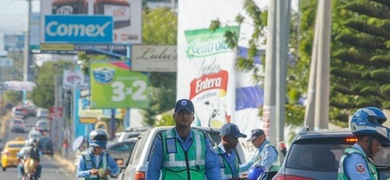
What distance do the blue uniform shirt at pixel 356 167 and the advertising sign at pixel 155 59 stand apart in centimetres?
5026

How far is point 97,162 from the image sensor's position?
1543 cm

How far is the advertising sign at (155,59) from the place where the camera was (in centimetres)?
5869

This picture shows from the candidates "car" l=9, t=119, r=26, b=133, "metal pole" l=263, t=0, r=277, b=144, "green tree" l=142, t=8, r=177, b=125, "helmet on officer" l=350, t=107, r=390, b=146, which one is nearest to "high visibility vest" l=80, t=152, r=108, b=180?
"metal pole" l=263, t=0, r=277, b=144

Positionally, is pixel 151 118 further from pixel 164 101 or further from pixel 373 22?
pixel 373 22

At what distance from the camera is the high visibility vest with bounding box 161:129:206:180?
33.6 ft

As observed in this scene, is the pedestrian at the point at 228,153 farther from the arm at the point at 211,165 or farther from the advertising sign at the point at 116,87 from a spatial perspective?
the advertising sign at the point at 116,87

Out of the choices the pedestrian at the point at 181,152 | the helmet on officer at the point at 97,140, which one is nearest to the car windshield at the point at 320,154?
the pedestrian at the point at 181,152

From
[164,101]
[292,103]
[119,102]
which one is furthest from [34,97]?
[292,103]

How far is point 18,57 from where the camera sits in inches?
7318

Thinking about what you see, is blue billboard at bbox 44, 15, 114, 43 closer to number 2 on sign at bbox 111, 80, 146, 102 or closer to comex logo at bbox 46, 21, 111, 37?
comex logo at bbox 46, 21, 111, 37

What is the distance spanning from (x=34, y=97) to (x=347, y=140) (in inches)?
4749

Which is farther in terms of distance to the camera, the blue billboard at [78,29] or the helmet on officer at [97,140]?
the blue billboard at [78,29]

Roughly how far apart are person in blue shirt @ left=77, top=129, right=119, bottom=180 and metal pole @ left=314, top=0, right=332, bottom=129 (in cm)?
626

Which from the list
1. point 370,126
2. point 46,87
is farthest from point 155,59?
point 46,87
